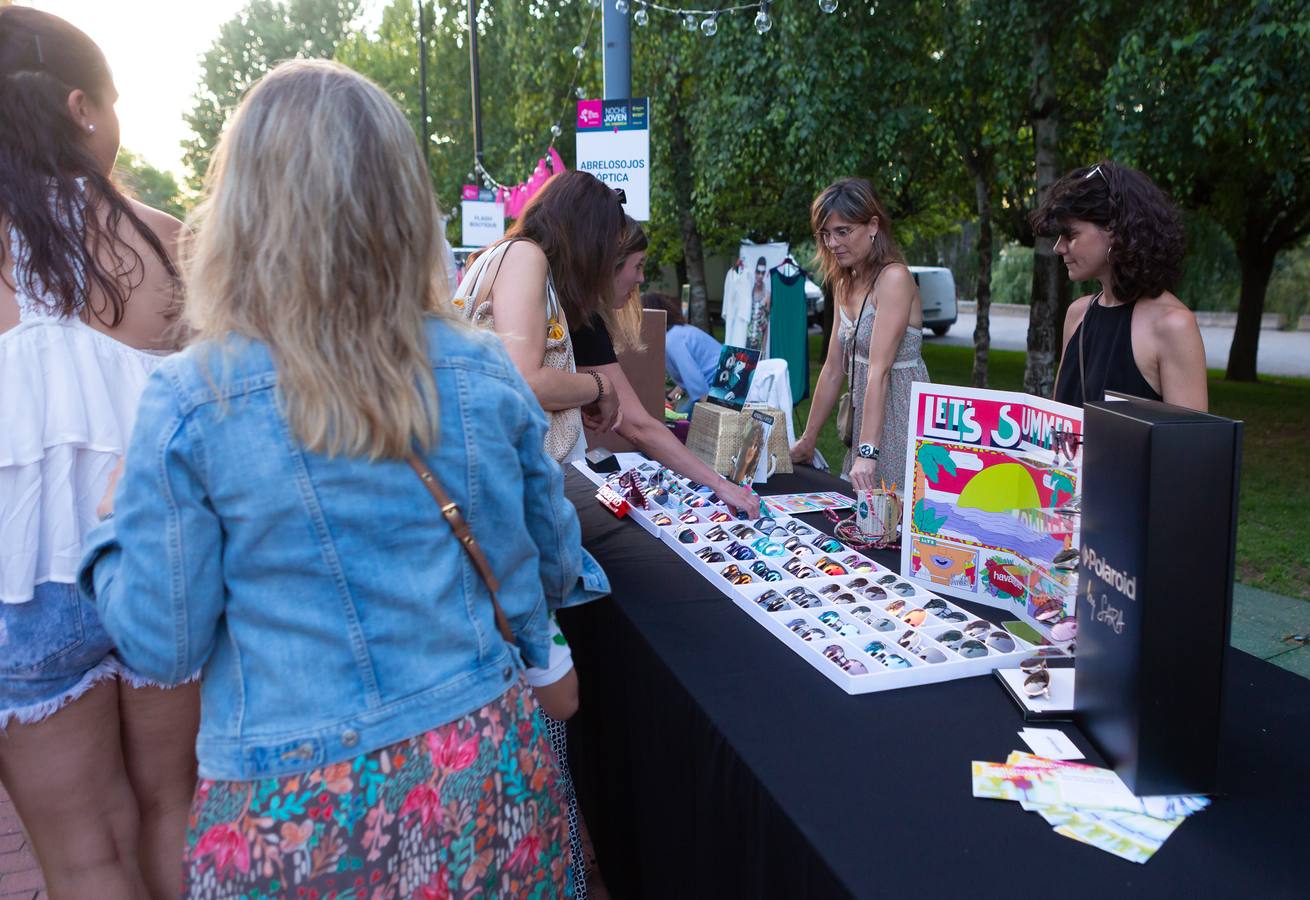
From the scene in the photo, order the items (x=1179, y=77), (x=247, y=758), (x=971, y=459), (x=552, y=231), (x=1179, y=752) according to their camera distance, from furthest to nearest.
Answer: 1. (x=1179, y=77)
2. (x=552, y=231)
3. (x=971, y=459)
4. (x=1179, y=752)
5. (x=247, y=758)

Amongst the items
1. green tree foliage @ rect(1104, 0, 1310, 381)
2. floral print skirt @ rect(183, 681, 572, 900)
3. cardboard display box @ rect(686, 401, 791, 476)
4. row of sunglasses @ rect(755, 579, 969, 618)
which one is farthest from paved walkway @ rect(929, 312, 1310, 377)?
floral print skirt @ rect(183, 681, 572, 900)

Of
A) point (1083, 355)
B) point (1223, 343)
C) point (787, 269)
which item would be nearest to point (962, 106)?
point (787, 269)

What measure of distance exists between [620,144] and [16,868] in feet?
13.9

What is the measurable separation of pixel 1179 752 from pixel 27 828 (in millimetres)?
1709

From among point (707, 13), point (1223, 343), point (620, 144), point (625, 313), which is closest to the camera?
point (625, 313)

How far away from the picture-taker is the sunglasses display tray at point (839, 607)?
1521mm

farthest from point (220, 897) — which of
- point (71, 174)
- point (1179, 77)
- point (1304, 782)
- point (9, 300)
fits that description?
point (1179, 77)

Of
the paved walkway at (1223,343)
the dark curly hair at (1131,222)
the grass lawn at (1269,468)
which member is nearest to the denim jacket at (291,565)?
the dark curly hair at (1131,222)

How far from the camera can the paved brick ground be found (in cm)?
250

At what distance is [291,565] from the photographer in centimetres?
101

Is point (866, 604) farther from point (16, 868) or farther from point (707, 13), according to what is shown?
point (707, 13)

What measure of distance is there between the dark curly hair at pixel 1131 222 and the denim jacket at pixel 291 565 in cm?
177

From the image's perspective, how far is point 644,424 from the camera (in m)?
2.53

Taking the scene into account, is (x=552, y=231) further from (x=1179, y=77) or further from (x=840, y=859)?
(x=1179, y=77)
